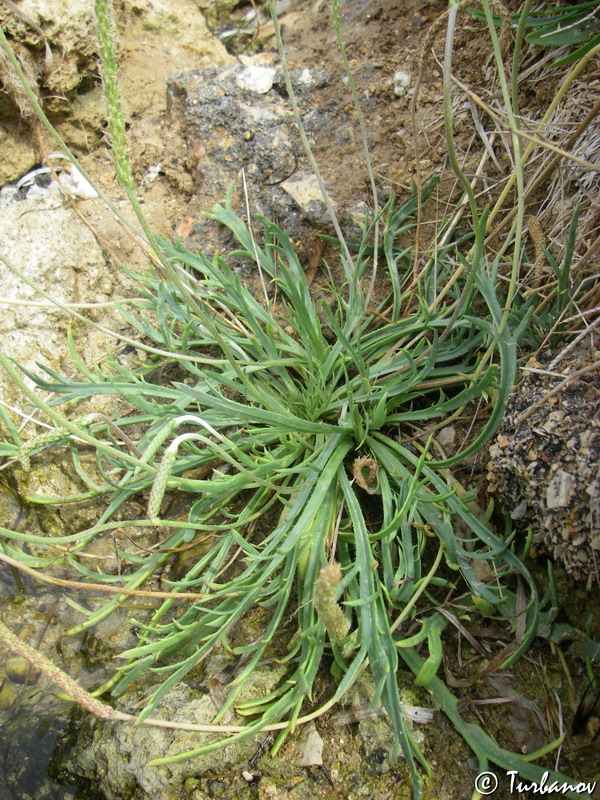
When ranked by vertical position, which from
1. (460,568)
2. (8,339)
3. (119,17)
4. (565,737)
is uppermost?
(119,17)

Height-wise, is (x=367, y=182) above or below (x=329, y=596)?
below

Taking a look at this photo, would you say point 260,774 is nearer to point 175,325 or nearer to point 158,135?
point 175,325

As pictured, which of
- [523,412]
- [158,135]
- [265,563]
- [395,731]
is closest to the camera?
[395,731]

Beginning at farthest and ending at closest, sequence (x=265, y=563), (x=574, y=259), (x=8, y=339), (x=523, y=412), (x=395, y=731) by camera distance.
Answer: (x=8, y=339), (x=574, y=259), (x=265, y=563), (x=523, y=412), (x=395, y=731)

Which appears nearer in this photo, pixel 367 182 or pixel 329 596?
pixel 329 596

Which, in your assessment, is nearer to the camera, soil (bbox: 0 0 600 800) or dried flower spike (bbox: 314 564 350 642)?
dried flower spike (bbox: 314 564 350 642)

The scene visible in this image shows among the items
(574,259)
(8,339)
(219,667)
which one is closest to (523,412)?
(574,259)

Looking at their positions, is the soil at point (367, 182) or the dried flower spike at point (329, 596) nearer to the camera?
the dried flower spike at point (329, 596)

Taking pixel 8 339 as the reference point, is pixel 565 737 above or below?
below
